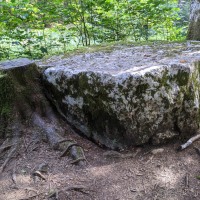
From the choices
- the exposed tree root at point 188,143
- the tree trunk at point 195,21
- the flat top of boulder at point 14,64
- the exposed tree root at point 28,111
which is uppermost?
the tree trunk at point 195,21

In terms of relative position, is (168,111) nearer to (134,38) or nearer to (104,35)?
(104,35)

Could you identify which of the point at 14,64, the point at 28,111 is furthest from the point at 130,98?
the point at 14,64

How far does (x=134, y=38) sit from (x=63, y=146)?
666 cm

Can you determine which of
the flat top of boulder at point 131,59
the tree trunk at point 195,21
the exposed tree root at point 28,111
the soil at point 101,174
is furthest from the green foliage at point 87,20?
the soil at point 101,174

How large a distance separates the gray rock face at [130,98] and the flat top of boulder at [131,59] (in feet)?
0.04

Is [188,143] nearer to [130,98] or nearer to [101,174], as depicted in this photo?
[130,98]

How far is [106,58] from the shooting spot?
153 inches

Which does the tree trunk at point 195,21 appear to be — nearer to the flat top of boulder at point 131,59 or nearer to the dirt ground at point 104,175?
the flat top of boulder at point 131,59

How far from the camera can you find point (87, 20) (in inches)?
299

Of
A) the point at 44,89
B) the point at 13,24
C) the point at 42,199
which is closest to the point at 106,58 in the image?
the point at 44,89

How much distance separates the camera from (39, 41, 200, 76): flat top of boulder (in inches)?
124

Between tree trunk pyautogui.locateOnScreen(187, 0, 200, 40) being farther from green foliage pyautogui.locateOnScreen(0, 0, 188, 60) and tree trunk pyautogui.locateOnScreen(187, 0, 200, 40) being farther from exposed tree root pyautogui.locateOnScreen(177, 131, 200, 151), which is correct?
exposed tree root pyautogui.locateOnScreen(177, 131, 200, 151)

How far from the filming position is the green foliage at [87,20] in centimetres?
654

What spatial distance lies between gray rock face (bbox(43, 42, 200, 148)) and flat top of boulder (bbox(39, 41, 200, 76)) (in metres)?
0.01
